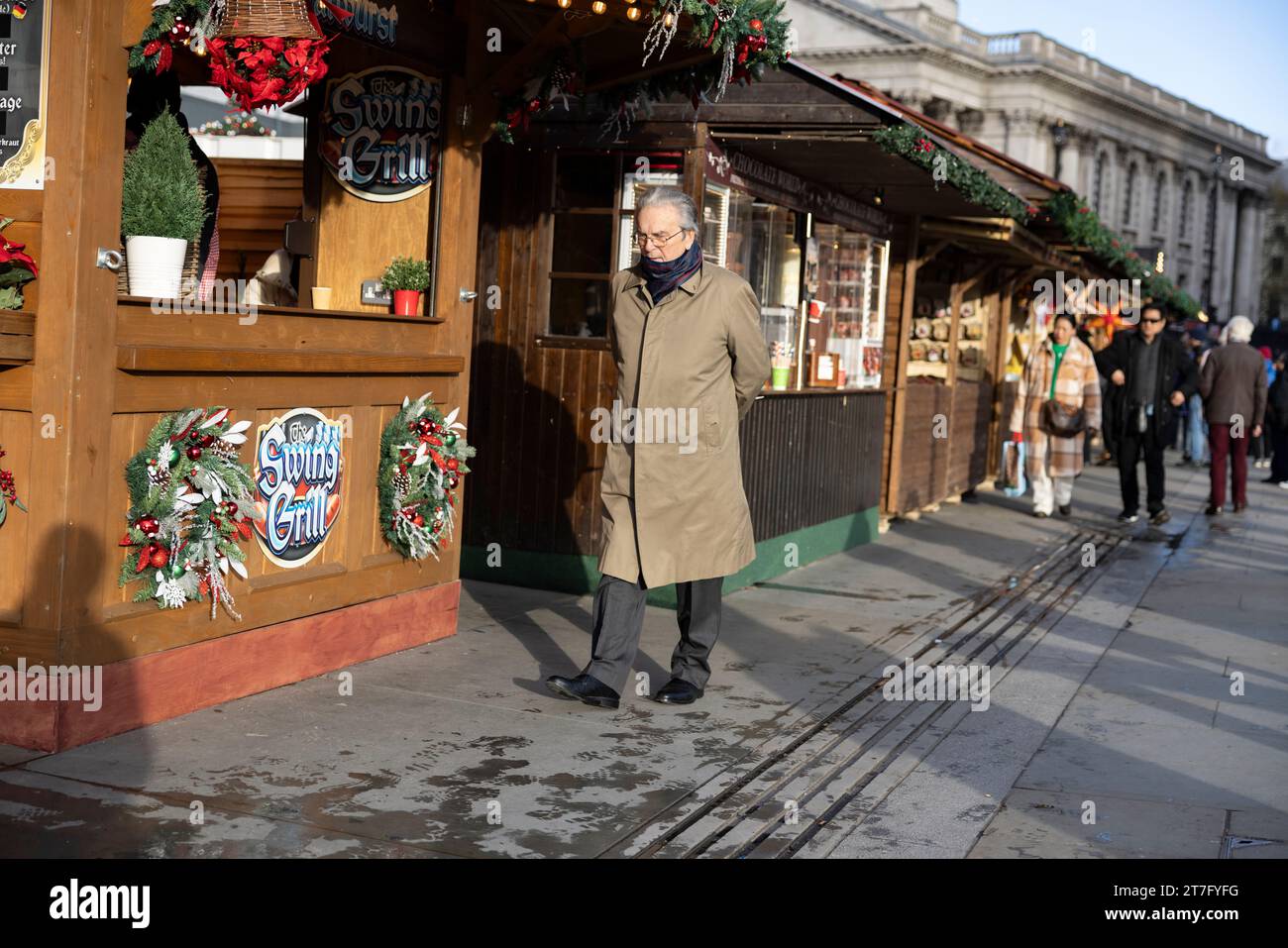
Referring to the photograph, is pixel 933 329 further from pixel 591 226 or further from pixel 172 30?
pixel 172 30

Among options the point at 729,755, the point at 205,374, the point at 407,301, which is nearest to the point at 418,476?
the point at 407,301

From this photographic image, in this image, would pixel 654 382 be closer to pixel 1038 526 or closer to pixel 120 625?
pixel 120 625

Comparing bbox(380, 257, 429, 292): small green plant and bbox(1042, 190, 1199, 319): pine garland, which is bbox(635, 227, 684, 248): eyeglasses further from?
bbox(1042, 190, 1199, 319): pine garland

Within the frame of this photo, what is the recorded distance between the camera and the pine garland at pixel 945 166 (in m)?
8.41

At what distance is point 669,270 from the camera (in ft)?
19.9

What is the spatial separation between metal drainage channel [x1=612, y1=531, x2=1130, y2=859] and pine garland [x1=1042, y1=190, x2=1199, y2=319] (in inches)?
261

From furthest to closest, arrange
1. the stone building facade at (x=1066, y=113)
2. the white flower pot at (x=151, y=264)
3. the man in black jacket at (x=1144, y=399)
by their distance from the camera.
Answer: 1. the stone building facade at (x=1066, y=113)
2. the man in black jacket at (x=1144, y=399)
3. the white flower pot at (x=151, y=264)

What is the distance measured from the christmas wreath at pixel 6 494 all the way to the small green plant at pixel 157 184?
3.11ft

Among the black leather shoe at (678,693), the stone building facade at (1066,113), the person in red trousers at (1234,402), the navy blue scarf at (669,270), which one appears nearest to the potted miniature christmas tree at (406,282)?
the navy blue scarf at (669,270)

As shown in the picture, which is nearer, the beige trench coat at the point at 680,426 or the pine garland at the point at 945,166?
the beige trench coat at the point at 680,426

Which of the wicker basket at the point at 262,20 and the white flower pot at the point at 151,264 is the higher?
the wicker basket at the point at 262,20

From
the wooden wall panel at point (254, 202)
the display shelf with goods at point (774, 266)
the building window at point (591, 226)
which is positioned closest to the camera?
the building window at point (591, 226)

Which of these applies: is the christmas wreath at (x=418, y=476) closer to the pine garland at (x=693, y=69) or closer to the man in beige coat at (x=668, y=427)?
the man in beige coat at (x=668, y=427)
